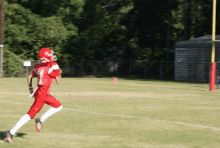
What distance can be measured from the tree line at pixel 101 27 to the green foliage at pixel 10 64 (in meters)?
0.10

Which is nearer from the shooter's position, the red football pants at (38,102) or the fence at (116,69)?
the red football pants at (38,102)

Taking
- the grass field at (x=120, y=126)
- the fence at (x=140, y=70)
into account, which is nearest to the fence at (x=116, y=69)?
the fence at (x=140, y=70)

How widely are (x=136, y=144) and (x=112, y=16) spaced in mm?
34659

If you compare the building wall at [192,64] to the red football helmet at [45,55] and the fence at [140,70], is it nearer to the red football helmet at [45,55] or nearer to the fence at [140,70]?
the fence at [140,70]

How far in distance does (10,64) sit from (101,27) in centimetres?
1039

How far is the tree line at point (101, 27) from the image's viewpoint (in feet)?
117

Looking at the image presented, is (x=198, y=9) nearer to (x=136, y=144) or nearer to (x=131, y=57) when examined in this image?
(x=131, y=57)

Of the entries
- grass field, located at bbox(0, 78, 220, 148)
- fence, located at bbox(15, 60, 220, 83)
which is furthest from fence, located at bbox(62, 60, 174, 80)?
grass field, located at bbox(0, 78, 220, 148)

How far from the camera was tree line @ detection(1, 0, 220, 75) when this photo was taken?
35.7 metres

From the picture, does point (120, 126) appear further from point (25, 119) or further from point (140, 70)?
point (140, 70)

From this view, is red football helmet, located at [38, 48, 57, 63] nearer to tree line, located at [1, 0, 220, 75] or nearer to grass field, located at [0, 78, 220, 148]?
grass field, located at [0, 78, 220, 148]

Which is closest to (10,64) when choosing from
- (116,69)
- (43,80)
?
(116,69)

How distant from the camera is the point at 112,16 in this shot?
41.7 metres

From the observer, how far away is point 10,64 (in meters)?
34.5
